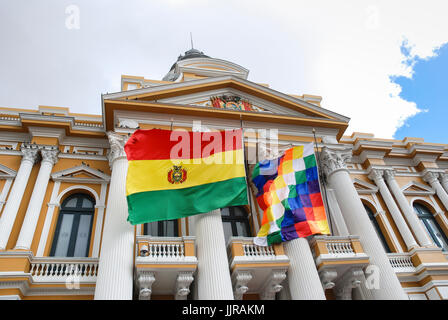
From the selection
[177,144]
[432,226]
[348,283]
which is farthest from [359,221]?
[177,144]

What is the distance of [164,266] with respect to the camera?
11.3m

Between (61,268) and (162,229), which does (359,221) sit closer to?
(162,229)

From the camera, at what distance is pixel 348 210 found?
14688 mm

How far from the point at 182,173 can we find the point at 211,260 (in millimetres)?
3148

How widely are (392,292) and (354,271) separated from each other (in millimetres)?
1341

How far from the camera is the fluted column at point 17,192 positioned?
1246 centimetres

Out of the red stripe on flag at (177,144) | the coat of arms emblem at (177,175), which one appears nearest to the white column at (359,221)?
the red stripe on flag at (177,144)

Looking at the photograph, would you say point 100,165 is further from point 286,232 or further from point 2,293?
point 286,232

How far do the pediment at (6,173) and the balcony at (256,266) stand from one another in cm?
896

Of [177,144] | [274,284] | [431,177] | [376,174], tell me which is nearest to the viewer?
[274,284]

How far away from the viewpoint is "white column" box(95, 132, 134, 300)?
10.4 meters

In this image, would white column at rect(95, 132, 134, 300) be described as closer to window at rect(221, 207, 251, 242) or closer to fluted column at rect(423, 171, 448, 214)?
window at rect(221, 207, 251, 242)

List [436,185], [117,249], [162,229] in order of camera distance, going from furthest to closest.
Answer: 1. [436,185]
2. [162,229]
3. [117,249]

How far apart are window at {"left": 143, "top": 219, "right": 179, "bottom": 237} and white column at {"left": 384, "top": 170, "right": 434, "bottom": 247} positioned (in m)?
10.8
